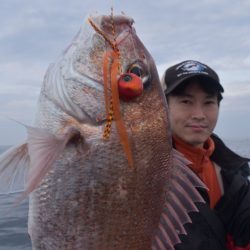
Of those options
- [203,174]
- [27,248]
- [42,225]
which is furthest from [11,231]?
[42,225]

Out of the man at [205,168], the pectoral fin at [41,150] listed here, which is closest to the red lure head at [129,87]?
the pectoral fin at [41,150]

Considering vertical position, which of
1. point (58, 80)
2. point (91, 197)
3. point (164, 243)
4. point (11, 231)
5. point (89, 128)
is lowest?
point (11, 231)

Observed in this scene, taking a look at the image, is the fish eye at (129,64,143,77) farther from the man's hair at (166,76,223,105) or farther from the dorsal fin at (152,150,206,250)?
the man's hair at (166,76,223,105)

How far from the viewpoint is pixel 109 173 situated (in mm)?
2234

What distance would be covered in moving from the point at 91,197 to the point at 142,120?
515 millimetres

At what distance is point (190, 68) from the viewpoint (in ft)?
13.4

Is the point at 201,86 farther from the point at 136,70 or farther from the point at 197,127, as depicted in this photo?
the point at 136,70

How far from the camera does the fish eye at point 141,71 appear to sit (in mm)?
2445

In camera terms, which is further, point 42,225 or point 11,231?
point 11,231

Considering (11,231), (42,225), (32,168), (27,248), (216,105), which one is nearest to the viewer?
(32,168)

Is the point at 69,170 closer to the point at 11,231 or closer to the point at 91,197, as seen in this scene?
the point at 91,197

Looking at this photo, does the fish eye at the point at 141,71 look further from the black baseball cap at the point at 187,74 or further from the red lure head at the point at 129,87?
the black baseball cap at the point at 187,74

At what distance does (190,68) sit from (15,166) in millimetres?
2363

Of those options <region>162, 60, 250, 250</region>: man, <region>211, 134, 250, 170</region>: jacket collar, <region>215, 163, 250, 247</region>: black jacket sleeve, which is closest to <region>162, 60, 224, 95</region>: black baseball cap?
<region>162, 60, 250, 250</region>: man
